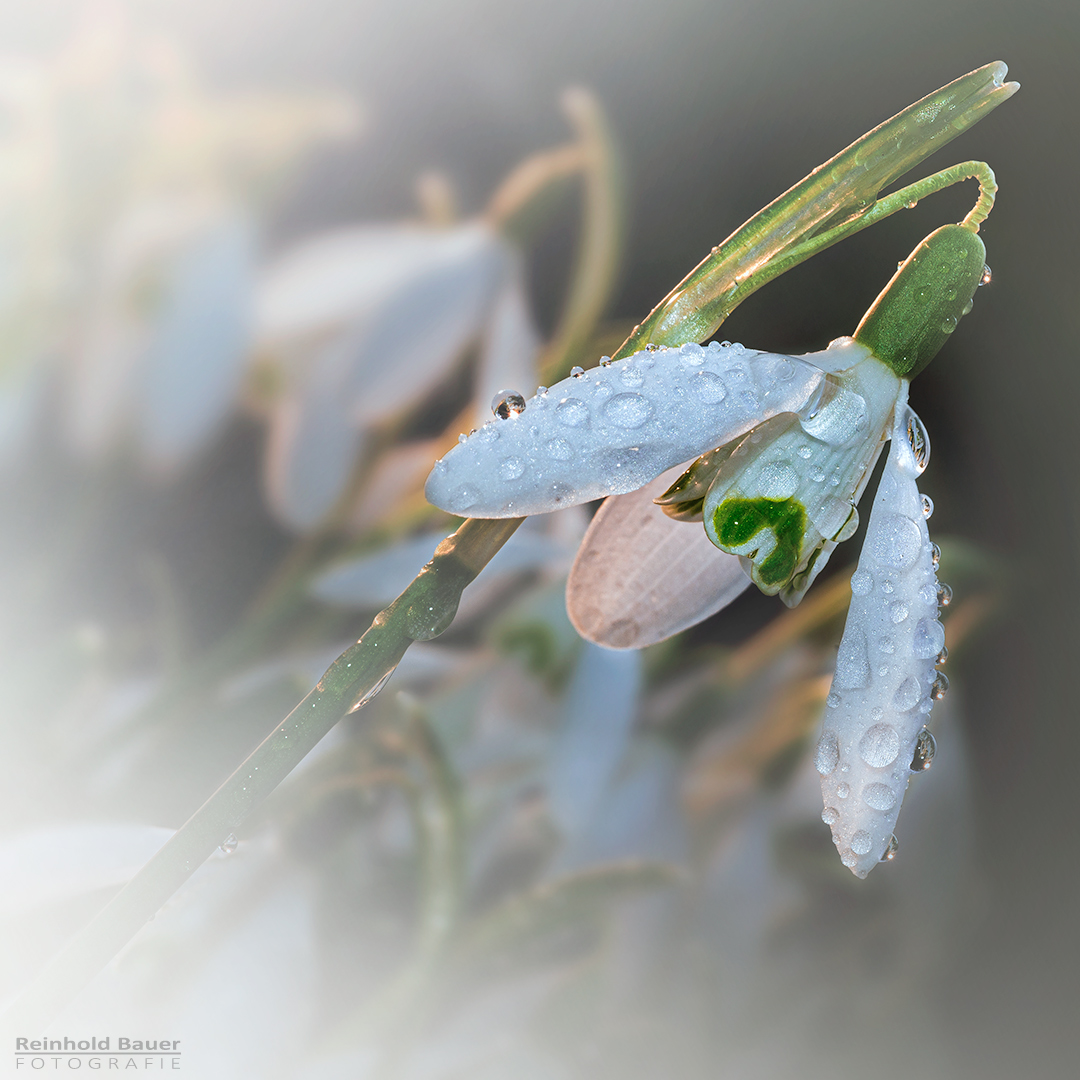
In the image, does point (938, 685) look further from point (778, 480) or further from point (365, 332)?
point (365, 332)

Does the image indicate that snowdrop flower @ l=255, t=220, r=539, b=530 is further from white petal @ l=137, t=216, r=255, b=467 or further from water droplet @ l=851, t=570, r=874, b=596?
water droplet @ l=851, t=570, r=874, b=596

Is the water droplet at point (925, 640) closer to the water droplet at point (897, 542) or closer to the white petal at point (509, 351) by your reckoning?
the water droplet at point (897, 542)

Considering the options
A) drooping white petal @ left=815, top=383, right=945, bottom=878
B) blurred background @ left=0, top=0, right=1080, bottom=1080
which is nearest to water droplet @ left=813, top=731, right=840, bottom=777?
drooping white petal @ left=815, top=383, right=945, bottom=878

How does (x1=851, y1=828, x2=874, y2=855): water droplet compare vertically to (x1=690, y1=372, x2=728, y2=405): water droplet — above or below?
below

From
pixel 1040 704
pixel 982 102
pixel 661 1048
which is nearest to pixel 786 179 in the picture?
pixel 982 102

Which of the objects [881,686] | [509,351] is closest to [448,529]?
[509,351]

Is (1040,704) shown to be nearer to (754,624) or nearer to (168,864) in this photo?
(754,624)
